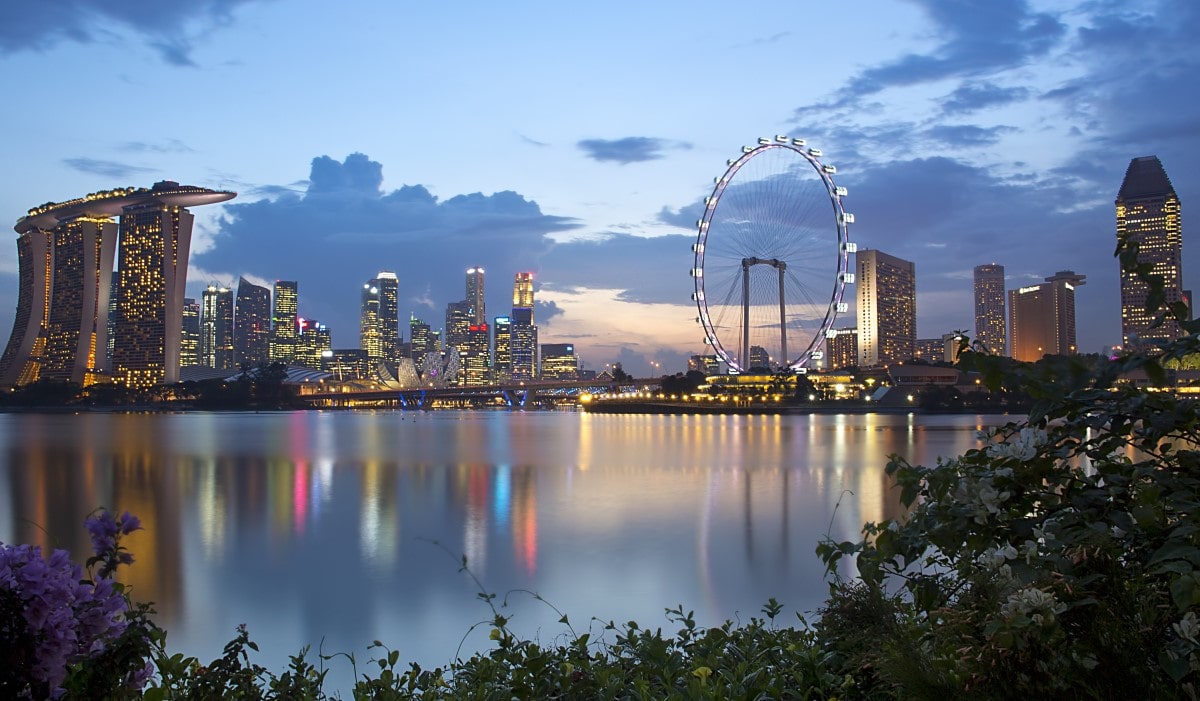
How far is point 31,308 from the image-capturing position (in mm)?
147875

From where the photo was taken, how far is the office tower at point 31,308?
14738 cm

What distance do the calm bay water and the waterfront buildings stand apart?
4680 inches

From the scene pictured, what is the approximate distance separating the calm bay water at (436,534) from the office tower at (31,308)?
420 feet

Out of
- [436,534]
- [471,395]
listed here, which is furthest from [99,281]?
[436,534]

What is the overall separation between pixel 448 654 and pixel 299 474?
24.4m

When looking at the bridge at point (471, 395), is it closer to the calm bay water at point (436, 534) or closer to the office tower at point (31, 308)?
the office tower at point (31, 308)

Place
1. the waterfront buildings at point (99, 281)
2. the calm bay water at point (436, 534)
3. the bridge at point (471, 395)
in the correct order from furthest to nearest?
1. the waterfront buildings at point (99, 281)
2. the bridge at point (471, 395)
3. the calm bay water at point (436, 534)

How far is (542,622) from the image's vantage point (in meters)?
9.68

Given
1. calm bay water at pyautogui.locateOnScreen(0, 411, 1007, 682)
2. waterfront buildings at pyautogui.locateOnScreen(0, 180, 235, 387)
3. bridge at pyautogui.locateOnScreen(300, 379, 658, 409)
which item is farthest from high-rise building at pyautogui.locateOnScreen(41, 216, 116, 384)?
calm bay water at pyautogui.locateOnScreen(0, 411, 1007, 682)

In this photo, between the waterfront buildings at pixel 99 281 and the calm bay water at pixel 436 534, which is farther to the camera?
the waterfront buildings at pixel 99 281

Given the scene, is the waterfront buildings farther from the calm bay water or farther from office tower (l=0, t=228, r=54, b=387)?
the calm bay water

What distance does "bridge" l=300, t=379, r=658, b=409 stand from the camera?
440 feet

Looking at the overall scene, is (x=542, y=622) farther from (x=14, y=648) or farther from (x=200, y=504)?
(x=200, y=504)

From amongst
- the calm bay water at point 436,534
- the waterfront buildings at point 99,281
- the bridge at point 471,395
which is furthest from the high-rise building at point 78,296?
the calm bay water at point 436,534
